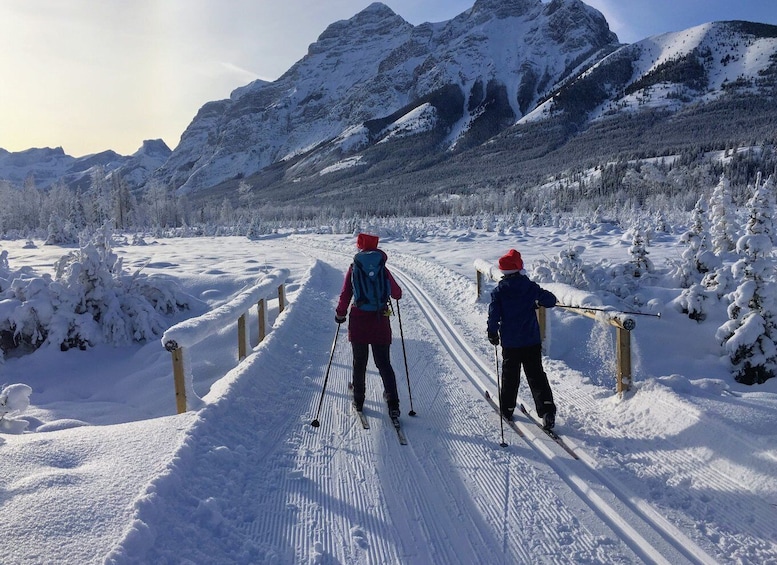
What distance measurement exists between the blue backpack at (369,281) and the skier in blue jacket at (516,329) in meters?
1.15

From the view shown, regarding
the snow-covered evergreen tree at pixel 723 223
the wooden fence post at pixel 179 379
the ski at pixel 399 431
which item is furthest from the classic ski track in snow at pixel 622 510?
the snow-covered evergreen tree at pixel 723 223

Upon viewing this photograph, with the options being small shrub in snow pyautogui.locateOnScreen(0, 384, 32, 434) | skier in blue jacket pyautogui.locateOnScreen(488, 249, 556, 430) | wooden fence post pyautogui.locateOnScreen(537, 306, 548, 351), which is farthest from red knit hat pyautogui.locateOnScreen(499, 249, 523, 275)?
small shrub in snow pyautogui.locateOnScreen(0, 384, 32, 434)

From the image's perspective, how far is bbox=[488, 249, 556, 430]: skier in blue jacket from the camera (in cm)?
496

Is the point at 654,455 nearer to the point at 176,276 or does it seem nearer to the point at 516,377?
the point at 516,377

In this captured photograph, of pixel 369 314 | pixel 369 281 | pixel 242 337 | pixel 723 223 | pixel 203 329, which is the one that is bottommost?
pixel 242 337

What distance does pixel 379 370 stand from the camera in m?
5.28

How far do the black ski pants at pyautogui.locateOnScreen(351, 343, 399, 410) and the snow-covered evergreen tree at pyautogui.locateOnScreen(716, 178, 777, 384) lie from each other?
23.8ft

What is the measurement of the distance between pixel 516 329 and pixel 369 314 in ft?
4.97

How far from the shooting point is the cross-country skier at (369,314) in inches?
205

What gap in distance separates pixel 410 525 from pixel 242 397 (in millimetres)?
2657

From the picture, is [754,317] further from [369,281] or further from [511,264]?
[369,281]

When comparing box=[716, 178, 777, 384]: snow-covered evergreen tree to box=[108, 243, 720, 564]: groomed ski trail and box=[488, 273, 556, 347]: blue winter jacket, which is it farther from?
box=[108, 243, 720, 564]: groomed ski trail

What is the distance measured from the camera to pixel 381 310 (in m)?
5.29

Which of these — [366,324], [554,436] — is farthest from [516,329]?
[366,324]
